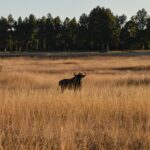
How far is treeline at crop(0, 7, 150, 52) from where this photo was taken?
84.4m

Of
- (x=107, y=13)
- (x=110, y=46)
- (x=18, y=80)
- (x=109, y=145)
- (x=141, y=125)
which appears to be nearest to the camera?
(x=109, y=145)

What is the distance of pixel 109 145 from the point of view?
20.9 ft

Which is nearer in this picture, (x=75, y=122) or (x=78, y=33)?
(x=75, y=122)

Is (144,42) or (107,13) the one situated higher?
(107,13)

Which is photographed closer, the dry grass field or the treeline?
the dry grass field

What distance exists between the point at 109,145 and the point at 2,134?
5.13 ft

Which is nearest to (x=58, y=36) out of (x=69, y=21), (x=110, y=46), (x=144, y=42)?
(x=69, y=21)

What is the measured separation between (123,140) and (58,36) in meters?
90.0

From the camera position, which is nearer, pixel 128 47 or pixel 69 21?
pixel 128 47

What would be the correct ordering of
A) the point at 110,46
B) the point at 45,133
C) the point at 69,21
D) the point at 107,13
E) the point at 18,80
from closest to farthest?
the point at 45,133 → the point at 18,80 → the point at 107,13 → the point at 110,46 → the point at 69,21

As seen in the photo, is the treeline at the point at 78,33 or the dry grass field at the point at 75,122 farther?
the treeline at the point at 78,33

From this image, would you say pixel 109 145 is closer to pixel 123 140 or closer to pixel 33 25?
pixel 123 140

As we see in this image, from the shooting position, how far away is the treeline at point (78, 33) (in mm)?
84375

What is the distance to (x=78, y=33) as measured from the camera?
9212 cm
